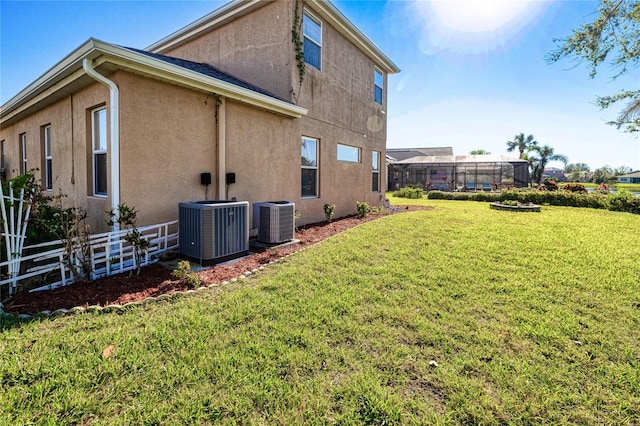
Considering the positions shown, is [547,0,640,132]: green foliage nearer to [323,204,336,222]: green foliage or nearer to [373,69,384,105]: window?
[373,69,384,105]: window

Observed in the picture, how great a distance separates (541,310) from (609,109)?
430 inches

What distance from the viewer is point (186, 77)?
219 inches

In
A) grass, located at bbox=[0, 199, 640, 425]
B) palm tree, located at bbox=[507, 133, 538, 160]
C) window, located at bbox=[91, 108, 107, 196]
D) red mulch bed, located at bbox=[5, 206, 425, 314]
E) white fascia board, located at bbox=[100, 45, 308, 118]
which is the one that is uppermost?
palm tree, located at bbox=[507, 133, 538, 160]

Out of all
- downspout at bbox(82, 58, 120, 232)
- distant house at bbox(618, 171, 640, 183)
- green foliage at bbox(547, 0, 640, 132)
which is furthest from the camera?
distant house at bbox(618, 171, 640, 183)

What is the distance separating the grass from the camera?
7.11ft

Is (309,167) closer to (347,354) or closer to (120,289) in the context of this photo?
(120,289)

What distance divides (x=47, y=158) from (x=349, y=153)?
29.8ft

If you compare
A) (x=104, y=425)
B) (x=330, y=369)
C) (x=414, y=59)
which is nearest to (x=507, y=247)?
(x=330, y=369)

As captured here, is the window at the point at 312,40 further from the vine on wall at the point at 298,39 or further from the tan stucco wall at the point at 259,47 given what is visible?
the tan stucco wall at the point at 259,47

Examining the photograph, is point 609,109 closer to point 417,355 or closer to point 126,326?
point 417,355

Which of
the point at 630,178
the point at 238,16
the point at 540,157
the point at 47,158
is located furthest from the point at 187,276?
the point at 630,178

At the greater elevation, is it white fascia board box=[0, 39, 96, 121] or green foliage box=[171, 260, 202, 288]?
white fascia board box=[0, 39, 96, 121]

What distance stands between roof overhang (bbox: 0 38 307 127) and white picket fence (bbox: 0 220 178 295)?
2.62 meters

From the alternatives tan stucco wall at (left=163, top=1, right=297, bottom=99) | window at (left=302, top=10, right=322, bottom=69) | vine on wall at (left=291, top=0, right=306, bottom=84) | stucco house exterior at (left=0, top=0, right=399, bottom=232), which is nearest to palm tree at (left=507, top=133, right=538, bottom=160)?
stucco house exterior at (left=0, top=0, right=399, bottom=232)
